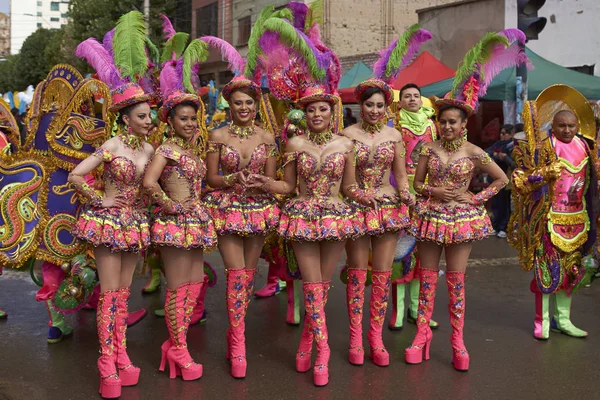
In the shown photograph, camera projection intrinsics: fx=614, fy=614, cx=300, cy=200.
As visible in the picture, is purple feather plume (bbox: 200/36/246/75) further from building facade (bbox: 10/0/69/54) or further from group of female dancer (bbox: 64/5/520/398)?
building facade (bbox: 10/0/69/54)

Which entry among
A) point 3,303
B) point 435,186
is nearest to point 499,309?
point 435,186

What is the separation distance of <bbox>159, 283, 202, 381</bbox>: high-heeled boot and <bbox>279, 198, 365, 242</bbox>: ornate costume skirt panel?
2.60 feet

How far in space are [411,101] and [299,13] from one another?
1267mm

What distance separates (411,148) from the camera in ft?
18.1

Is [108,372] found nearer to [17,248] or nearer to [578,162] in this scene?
[17,248]

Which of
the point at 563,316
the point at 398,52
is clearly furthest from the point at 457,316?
the point at 398,52

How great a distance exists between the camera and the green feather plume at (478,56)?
461 centimetres

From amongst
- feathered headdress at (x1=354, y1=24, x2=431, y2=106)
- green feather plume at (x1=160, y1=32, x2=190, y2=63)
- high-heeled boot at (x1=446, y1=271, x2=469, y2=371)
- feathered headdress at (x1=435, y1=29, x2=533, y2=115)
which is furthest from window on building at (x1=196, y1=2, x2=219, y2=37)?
high-heeled boot at (x1=446, y1=271, x2=469, y2=371)

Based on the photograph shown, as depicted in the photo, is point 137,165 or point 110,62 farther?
point 110,62

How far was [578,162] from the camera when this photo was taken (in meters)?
5.05

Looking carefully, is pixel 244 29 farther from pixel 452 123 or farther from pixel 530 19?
pixel 452 123

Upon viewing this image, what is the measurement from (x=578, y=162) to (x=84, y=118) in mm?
3991

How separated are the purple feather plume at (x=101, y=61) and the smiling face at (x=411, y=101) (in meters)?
2.50

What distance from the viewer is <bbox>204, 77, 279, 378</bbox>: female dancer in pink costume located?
4215 millimetres
